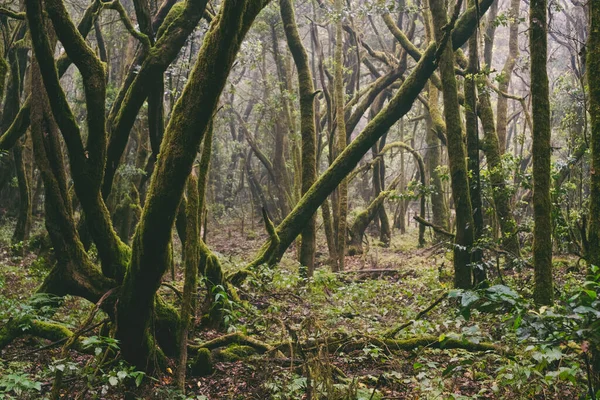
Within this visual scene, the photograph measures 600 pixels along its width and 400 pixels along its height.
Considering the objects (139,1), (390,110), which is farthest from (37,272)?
(390,110)

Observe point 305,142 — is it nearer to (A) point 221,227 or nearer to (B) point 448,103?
(B) point 448,103

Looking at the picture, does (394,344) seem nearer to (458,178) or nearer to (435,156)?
(458,178)

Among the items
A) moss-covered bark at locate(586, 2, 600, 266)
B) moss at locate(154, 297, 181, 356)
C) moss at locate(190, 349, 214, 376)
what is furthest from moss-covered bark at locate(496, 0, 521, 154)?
moss at locate(154, 297, 181, 356)

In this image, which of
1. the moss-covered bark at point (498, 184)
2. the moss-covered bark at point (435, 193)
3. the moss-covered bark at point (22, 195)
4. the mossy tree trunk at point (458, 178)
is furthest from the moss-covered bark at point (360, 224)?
the moss-covered bark at point (22, 195)

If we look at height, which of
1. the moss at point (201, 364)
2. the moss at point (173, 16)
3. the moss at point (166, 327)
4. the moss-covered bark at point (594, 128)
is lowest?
the moss at point (201, 364)

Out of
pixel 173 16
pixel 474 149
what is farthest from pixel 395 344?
pixel 173 16

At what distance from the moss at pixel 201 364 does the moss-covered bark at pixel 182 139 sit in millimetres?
1126

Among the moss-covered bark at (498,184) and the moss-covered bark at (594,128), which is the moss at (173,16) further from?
the moss-covered bark at (498,184)

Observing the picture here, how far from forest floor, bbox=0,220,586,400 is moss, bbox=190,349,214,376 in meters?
0.08

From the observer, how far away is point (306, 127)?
9.81 m

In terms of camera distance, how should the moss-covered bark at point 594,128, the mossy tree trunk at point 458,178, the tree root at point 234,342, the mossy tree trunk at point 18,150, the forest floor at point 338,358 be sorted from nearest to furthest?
the moss-covered bark at point 594,128 < the forest floor at point 338,358 < the tree root at point 234,342 < the mossy tree trunk at point 458,178 < the mossy tree trunk at point 18,150

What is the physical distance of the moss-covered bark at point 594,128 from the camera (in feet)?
12.1

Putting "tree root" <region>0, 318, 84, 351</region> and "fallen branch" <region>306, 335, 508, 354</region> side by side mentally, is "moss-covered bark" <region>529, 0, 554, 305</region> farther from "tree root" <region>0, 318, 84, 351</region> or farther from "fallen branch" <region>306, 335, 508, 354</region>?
"tree root" <region>0, 318, 84, 351</region>

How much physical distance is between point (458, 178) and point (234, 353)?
399cm
